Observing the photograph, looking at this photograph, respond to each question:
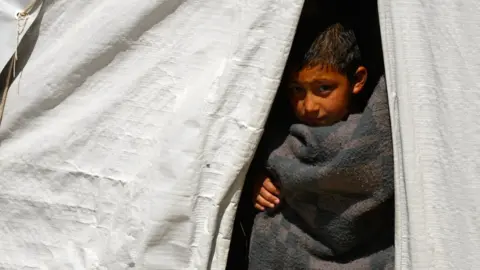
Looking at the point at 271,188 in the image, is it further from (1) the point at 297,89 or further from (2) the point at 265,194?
(1) the point at 297,89

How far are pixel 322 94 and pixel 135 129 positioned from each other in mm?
383

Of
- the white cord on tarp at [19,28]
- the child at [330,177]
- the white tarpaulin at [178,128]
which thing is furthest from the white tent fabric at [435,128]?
the white cord on tarp at [19,28]

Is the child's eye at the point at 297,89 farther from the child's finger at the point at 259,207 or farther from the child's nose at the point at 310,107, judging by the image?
the child's finger at the point at 259,207

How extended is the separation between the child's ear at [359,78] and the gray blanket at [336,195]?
0.07 metres

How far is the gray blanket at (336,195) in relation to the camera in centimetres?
142

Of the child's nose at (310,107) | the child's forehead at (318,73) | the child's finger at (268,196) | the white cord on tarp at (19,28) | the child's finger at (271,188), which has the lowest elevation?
the child's finger at (268,196)

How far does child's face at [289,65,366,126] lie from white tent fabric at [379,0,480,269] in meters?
0.19

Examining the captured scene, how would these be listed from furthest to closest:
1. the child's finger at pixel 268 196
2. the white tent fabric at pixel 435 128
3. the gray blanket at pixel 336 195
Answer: the child's finger at pixel 268 196, the gray blanket at pixel 336 195, the white tent fabric at pixel 435 128

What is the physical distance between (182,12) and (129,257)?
18.8 inches

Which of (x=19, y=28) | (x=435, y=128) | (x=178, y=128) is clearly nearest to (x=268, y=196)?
(x=178, y=128)

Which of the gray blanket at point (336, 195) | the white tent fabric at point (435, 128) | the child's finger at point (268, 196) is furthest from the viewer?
the child's finger at point (268, 196)

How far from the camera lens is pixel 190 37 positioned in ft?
4.72

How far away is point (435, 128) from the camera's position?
131cm

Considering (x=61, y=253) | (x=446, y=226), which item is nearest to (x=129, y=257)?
(x=61, y=253)
